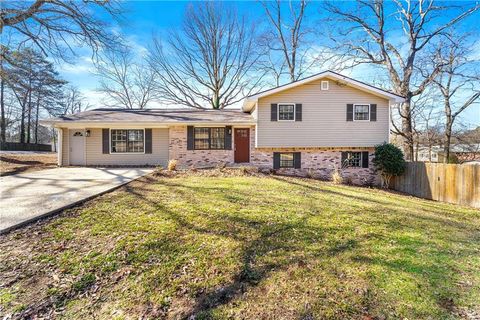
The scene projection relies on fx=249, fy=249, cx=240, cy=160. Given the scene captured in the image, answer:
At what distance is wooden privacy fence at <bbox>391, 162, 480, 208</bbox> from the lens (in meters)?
9.01

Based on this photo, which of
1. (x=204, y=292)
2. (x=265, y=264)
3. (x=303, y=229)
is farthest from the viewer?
(x=303, y=229)

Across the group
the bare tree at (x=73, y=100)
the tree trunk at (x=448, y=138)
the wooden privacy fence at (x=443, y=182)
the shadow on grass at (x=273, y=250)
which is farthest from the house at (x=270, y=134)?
the bare tree at (x=73, y=100)

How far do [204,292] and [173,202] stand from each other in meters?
3.12

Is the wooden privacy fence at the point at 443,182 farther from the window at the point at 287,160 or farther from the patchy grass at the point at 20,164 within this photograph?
the patchy grass at the point at 20,164

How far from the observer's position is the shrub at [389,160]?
12492 millimetres

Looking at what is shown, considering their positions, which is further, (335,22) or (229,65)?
(229,65)

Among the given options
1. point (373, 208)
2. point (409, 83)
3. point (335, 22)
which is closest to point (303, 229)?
point (373, 208)

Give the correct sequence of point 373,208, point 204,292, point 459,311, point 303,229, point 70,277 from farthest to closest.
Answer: point 373,208, point 303,229, point 70,277, point 204,292, point 459,311

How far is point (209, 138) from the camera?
1360 centimetres

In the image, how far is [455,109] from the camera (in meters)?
16.6

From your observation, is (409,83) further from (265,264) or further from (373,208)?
(265,264)

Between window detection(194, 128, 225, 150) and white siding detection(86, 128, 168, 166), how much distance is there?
6.21 feet

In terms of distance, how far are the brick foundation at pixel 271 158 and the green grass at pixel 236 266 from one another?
830 cm

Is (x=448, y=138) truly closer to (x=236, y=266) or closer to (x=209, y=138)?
(x=209, y=138)
